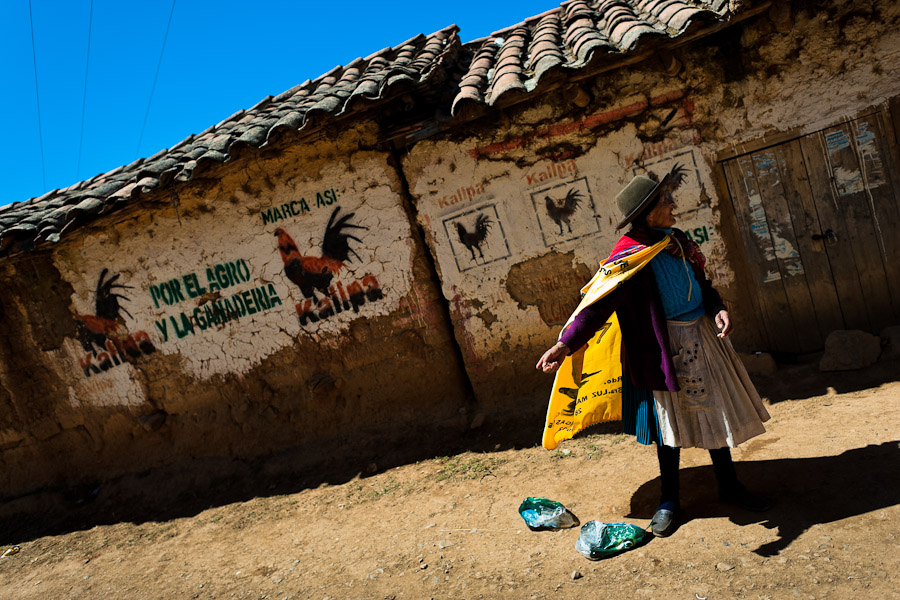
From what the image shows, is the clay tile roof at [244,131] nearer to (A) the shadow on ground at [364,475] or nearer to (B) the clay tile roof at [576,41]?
(B) the clay tile roof at [576,41]

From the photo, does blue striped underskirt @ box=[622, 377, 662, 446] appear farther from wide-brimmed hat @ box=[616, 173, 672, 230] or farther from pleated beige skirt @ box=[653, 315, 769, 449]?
wide-brimmed hat @ box=[616, 173, 672, 230]

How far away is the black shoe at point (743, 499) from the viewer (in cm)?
279

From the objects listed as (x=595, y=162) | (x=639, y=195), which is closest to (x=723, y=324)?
(x=639, y=195)

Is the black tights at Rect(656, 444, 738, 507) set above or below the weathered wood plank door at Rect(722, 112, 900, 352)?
below

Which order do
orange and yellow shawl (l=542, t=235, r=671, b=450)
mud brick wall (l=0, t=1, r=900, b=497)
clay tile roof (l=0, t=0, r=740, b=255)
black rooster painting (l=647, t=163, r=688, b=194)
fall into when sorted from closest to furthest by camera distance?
orange and yellow shawl (l=542, t=235, r=671, b=450)
clay tile roof (l=0, t=0, r=740, b=255)
mud brick wall (l=0, t=1, r=900, b=497)
black rooster painting (l=647, t=163, r=688, b=194)

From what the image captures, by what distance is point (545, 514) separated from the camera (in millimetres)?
3275

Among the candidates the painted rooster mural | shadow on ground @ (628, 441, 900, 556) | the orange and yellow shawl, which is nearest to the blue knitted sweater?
the orange and yellow shawl

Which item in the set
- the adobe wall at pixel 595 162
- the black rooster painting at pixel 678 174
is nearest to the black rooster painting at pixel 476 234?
the adobe wall at pixel 595 162

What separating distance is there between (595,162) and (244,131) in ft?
9.10

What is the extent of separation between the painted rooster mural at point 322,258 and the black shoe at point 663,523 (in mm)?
3197

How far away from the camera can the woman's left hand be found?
8.61 ft

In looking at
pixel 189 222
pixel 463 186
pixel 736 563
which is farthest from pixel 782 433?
pixel 189 222

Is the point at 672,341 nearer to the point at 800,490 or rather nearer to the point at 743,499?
the point at 743,499

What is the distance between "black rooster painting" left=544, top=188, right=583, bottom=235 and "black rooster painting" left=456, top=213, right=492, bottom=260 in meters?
0.49
